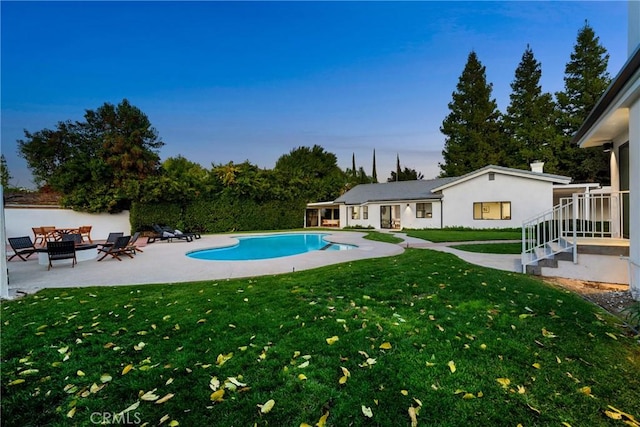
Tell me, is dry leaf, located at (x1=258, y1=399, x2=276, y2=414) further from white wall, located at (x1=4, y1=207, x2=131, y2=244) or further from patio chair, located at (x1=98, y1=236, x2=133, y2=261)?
white wall, located at (x1=4, y1=207, x2=131, y2=244)

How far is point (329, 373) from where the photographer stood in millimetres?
2805

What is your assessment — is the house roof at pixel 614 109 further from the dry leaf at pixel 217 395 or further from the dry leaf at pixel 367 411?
the dry leaf at pixel 217 395

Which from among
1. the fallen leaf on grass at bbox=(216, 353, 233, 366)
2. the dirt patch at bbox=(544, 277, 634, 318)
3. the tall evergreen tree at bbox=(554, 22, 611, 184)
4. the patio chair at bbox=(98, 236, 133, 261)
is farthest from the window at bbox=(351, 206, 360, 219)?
the fallen leaf on grass at bbox=(216, 353, 233, 366)

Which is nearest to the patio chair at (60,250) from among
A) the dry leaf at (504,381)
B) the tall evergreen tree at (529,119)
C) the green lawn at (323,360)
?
the green lawn at (323,360)

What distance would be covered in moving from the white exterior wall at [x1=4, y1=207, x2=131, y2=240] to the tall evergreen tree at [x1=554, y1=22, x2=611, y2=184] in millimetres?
42694

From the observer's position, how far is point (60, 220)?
65.2ft

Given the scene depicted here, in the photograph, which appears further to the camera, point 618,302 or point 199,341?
point 618,302

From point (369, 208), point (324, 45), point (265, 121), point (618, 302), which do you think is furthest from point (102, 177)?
point (618, 302)

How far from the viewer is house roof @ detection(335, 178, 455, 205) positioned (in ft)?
85.7

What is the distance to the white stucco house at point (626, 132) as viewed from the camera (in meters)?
4.98

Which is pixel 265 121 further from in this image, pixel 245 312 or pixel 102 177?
pixel 245 312

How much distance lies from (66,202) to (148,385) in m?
23.7

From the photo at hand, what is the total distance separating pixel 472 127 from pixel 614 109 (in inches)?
1474

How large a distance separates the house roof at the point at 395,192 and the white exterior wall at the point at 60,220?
19.4 meters
